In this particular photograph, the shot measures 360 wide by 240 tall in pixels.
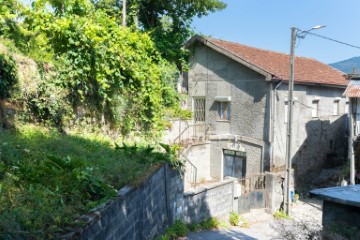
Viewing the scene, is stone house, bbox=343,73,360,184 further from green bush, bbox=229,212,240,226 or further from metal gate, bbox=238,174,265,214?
green bush, bbox=229,212,240,226

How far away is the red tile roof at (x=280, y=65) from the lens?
15070mm

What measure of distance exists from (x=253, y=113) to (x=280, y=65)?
3.33 meters

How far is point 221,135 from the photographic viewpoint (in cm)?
1633

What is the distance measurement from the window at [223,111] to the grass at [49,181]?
8.98m

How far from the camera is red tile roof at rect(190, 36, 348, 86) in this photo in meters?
15.1

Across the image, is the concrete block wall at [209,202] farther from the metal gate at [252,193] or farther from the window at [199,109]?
the window at [199,109]

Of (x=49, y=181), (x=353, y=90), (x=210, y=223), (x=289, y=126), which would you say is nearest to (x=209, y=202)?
(x=210, y=223)

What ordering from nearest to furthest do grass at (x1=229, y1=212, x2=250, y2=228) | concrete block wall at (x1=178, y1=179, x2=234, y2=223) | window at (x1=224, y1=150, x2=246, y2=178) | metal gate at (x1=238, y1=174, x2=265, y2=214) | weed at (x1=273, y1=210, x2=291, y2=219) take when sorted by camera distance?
concrete block wall at (x1=178, y1=179, x2=234, y2=223), grass at (x1=229, y1=212, x2=250, y2=228), metal gate at (x1=238, y1=174, x2=265, y2=214), weed at (x1=273, y1=210, x2=291, y2=219), window at (x1=224, y1=150, x2=246, y2=178)

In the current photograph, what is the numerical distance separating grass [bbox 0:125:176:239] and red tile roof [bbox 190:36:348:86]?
9.29 metres

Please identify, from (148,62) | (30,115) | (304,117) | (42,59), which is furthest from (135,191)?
(304,117)

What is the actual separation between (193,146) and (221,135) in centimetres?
163

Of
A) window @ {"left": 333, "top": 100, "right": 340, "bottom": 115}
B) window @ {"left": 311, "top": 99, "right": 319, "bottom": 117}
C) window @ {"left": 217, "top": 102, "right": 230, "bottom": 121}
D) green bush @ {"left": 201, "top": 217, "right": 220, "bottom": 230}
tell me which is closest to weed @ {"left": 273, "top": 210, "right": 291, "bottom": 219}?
green bush @ {"left": 201, "top": 217, "right": 220, "bottom": 230}

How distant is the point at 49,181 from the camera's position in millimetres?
4801

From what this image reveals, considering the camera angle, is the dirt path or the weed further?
the weed
